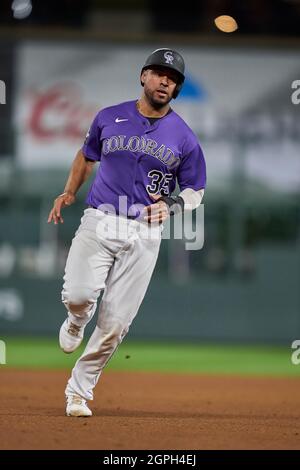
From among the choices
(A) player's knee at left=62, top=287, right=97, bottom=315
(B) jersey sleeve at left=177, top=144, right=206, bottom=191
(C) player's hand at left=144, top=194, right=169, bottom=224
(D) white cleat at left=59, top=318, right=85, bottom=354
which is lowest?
(D) white cleat at left=59, top=318, right=85, bottom=354

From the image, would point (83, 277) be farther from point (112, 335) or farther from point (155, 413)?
point (155, 413)

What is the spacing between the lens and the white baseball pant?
6.43 metres

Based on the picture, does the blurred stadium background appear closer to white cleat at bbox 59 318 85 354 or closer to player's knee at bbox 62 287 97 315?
white cleat at bbox 59 318 85 354

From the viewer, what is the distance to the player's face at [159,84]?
254 inches

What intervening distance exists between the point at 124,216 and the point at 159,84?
939 mm

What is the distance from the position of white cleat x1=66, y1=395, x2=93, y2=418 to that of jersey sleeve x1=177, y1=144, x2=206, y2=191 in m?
1.67

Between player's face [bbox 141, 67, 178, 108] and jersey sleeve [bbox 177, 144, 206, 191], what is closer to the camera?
player's face [bbox 141, 67, 178, 108]

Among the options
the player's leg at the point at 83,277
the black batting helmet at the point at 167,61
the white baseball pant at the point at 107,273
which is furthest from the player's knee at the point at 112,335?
the black batting helmet at the point at 167,61

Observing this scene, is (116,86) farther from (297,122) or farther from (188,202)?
(188,202)

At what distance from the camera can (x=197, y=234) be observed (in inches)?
659

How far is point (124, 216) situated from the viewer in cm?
654

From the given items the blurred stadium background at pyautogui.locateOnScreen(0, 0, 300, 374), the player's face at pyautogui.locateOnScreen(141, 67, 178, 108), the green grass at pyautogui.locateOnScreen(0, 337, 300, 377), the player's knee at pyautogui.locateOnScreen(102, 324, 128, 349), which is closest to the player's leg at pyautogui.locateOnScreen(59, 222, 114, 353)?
the player's knee at pyautogui.locateOnScreen(102, 324, 128, 349)

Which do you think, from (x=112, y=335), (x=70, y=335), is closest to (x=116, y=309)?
(x=112, y=335)

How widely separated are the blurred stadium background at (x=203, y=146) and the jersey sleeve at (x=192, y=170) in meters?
8.30
